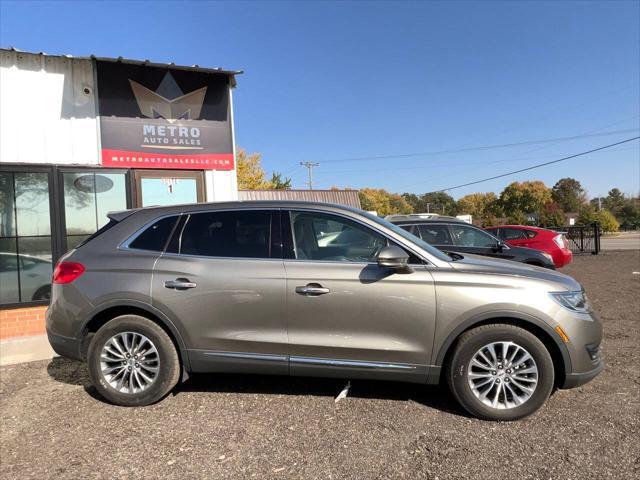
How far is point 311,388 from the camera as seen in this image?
411 cm

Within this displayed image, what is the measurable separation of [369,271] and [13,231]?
219 inches

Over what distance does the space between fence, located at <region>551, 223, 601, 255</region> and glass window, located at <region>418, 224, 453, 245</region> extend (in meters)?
15.1

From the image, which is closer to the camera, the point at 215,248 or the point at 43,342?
the point at 215,248

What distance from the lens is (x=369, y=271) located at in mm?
3502

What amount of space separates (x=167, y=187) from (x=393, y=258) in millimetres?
4847

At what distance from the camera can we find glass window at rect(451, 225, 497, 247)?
8.16 meters

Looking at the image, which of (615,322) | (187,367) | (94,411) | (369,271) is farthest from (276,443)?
(615,322)

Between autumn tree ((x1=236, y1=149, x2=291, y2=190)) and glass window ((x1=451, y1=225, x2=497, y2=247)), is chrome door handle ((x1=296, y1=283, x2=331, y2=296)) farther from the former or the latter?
autumn tree ((x1=236, y1=149, x2=291, y2=190))

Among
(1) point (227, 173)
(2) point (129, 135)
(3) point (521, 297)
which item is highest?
(2) point (129, 135)

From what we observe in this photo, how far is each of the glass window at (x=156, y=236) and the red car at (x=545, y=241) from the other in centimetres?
961

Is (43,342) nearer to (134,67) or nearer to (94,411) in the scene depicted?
(94,411)

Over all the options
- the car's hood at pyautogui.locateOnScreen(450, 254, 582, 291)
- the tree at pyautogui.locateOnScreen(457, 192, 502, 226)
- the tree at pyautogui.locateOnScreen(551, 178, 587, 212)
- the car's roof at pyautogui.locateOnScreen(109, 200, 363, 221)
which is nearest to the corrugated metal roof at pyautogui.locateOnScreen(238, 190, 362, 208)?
the car's roof at pyautogui.locateOnScreen(109, 200, 363, 221)

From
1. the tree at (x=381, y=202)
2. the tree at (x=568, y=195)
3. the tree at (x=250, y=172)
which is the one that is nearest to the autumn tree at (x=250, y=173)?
the tree at (x=250, y=172)

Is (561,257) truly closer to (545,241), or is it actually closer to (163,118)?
(545,241)
